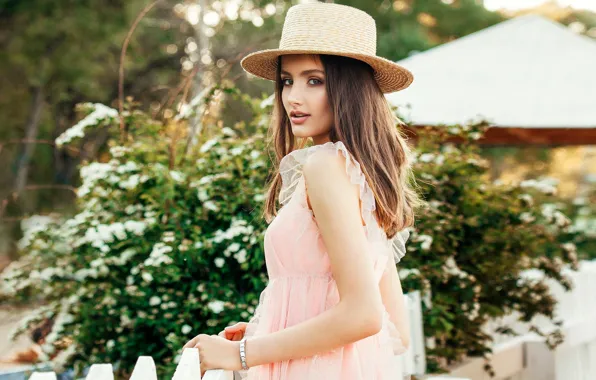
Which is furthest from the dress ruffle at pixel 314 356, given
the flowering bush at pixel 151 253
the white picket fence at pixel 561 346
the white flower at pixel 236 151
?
the white picket fence at pixel 561 346

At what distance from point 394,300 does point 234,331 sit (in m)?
0.47

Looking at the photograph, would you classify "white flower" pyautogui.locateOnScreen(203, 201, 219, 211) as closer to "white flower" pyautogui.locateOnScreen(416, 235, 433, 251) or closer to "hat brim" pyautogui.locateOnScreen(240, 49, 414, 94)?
"white flower" pyautogui.locateOnScreen(416, 235, 433, 251)

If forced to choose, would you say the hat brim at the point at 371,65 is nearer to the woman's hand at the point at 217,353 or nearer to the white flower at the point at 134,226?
the woman's hand at the point at 217,353

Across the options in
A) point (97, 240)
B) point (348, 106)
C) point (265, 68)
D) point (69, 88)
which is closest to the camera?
point (348, 106)

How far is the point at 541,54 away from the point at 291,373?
16.4ft

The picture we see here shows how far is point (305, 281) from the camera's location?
5.75 ft

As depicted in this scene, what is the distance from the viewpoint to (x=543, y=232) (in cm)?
430

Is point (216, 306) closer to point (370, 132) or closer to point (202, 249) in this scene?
point (202, 249)

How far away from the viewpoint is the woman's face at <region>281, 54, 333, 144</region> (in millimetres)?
1821

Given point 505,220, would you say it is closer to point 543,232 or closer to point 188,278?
point 543,232

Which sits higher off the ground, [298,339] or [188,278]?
[298,339]

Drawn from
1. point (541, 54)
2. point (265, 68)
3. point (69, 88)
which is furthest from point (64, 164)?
point (265, 68)

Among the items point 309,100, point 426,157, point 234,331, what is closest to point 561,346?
point 426,157

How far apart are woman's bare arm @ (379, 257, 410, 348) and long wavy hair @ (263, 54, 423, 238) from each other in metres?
0.13
